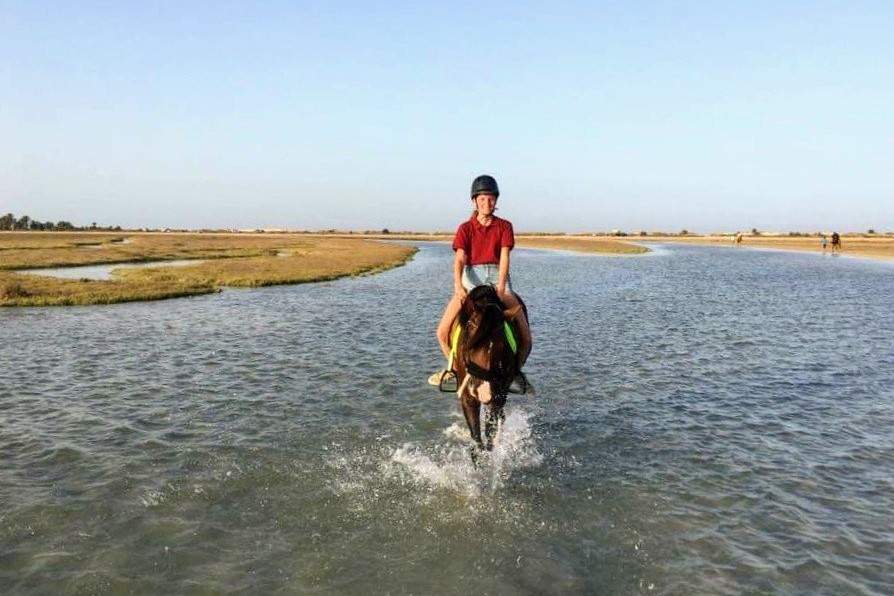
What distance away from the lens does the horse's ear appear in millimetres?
9188

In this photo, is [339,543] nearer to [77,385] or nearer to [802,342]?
[77,385]

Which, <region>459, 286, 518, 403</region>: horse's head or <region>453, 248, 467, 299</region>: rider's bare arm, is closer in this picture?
<region>459, 286, 518, 403</region>: horse's head

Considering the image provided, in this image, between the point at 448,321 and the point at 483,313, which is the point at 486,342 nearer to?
the point at 483,313

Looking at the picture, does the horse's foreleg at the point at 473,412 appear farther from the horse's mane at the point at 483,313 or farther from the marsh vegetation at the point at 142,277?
the marsh vegetation at the point at 142,277

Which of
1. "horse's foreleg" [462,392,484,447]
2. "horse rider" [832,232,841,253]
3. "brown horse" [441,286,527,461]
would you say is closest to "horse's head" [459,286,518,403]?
"brown horse" [441,286,527,461]

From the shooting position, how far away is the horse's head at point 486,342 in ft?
29.2

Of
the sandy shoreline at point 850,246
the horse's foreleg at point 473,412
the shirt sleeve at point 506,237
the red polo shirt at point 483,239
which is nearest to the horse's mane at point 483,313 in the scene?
the red polo shirt at point 483,239

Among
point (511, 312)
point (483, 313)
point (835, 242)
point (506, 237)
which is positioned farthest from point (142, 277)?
point (835, 242)

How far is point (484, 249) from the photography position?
9586mm

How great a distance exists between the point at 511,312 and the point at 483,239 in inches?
51.2

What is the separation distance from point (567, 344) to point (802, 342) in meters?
8.98

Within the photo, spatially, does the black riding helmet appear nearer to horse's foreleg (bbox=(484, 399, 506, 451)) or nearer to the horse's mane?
the horse's mane

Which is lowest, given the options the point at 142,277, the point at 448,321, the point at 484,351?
the point at 142,277

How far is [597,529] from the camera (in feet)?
26.7
